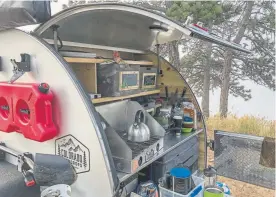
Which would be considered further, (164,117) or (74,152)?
(164,117)

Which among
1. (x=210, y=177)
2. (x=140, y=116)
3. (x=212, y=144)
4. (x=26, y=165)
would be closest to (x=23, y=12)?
(x=26, y=165)

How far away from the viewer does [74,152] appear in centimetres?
146

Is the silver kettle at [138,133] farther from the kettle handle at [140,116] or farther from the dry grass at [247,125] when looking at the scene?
the dry grass at [247,125]

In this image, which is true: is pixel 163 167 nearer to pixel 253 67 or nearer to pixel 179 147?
pixel 179 147

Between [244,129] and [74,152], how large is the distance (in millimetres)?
3728

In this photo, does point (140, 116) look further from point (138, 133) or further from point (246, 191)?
point (246, 191)

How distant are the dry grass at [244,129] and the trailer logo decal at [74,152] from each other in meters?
2.37

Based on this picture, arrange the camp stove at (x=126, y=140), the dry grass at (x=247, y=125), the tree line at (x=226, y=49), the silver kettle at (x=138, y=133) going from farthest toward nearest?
1. the tree line at (x=226, y=49)
2. the dry grass at (x=247, y=125)
3. the silver kettle at (x=138, y=133)
4. the camp stove at (x=126, y=140)

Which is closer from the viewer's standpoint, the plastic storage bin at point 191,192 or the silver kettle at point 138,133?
the plastic storage bin at point 191,192

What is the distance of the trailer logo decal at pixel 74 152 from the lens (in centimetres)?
142

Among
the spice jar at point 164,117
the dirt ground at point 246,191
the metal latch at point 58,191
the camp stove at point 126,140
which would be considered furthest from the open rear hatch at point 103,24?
the dirt ground at point 246,191

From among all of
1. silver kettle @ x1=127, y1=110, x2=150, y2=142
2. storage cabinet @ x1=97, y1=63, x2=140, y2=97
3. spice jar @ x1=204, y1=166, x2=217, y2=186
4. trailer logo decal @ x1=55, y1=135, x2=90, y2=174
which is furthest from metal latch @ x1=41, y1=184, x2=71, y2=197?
spice jar @ x1=204, y1=166, x2=217, y2=186

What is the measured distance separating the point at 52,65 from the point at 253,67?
541 cm

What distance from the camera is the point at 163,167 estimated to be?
79.7 inches
